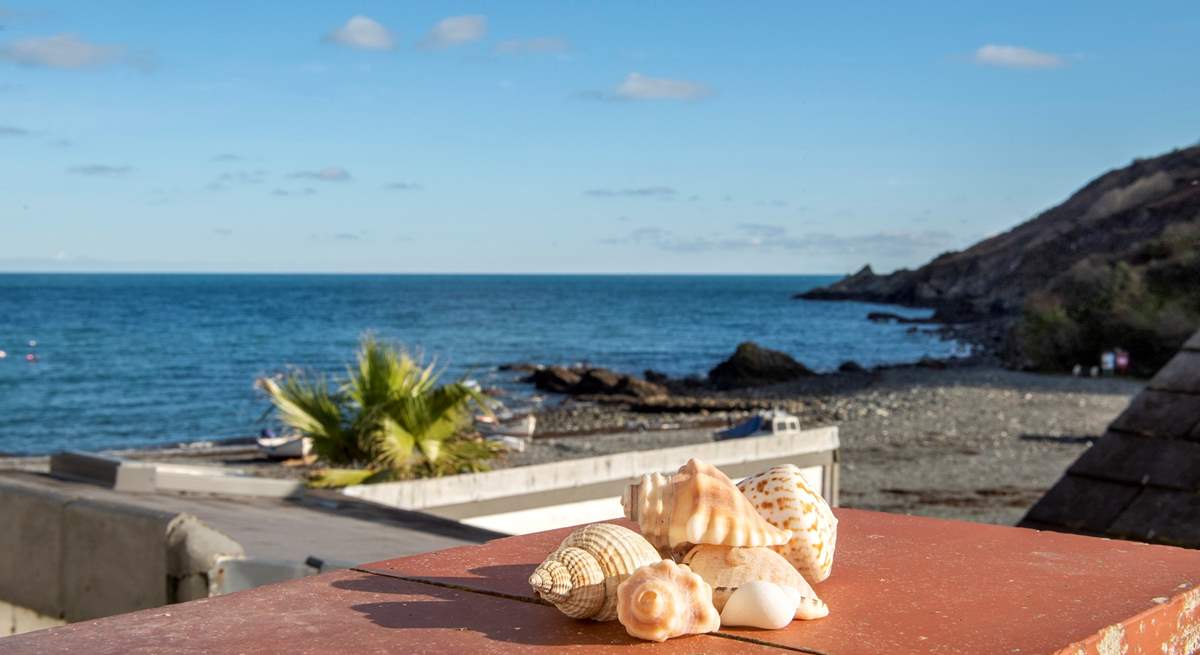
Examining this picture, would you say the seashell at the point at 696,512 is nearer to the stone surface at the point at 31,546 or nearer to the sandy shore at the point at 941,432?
the stone surface at the point at 31,546

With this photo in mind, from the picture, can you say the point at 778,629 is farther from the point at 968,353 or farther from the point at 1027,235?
the point at 1027,235

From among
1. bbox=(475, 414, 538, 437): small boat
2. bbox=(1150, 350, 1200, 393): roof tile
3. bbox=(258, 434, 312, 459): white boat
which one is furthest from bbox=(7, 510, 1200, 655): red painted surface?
bbox=(475, 414, 538, 437): small boat

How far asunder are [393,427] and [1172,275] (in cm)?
4469

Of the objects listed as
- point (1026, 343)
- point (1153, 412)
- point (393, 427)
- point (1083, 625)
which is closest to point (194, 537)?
point (1083, 625)

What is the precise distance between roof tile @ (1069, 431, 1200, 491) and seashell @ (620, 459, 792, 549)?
3.40 meters

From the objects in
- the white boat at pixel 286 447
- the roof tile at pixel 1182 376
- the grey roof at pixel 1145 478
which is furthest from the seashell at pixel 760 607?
the white boat at pixel 286 447

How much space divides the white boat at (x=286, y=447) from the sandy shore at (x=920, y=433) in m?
0.35

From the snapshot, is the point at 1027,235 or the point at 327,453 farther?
the point at 1027,235

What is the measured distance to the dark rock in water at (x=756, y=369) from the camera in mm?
47000

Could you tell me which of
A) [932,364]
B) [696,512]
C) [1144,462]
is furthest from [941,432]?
[696,512]

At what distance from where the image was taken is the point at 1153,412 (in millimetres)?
4879

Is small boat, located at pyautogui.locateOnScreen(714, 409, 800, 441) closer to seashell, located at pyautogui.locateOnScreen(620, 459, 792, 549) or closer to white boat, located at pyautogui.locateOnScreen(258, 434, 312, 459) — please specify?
white boat, located at pyautogui.locateOnScreen(258, 434, 312, 459)

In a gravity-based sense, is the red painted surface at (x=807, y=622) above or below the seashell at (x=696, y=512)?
below

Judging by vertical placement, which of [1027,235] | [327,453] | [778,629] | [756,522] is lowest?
[327,453]
